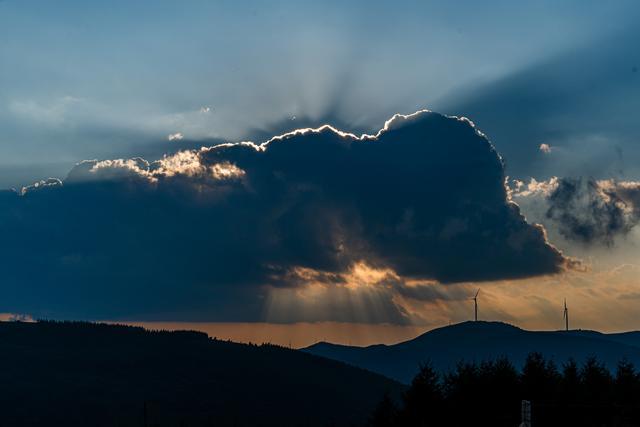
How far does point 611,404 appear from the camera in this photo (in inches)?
4045

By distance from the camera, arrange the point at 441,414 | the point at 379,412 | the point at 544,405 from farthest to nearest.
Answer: the point at 379,412 < the point at 441,414 < the point at 544,405

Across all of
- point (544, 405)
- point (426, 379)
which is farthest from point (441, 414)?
point (544, 405)

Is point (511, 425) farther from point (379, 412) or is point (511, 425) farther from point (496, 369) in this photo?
point (379, 412)

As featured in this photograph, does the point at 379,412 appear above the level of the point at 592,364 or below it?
below

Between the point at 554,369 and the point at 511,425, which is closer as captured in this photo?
the point at 511,425

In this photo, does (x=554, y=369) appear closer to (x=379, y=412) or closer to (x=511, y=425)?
(x=511, y=425)

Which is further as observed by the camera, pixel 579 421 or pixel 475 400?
pixel 475 400

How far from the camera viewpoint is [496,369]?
11562cm

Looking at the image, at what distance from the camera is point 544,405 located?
10162 cm

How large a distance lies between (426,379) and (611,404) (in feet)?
79.1

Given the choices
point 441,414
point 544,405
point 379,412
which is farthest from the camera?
point 379,412

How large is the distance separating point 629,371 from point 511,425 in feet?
67.6

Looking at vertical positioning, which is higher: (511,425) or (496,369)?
(496,369)

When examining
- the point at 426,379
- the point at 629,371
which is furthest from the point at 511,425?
the point at 629,371
